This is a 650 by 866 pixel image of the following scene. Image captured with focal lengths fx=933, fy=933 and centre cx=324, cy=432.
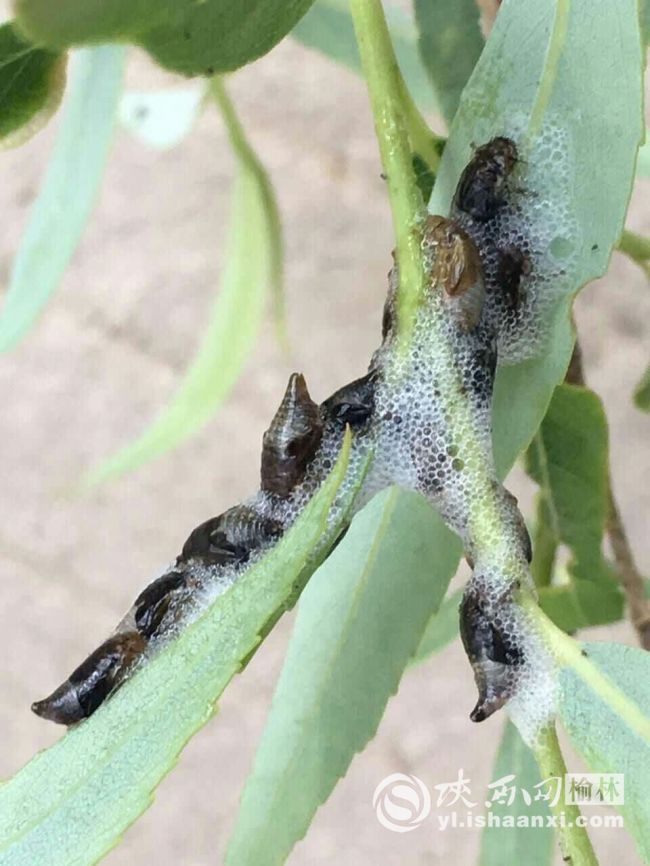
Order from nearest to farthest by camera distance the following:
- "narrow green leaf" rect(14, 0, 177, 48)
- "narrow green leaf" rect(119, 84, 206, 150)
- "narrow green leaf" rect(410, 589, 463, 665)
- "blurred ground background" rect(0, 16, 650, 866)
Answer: "narrow green leaf" rect(14, 0, 177, 48), "narrow green leaf" rect(410, 589, 463, 665), "narrow green leaf" rect(119, 84, 206, 150), "blurred ground background" rect(0, 16, 650, 866)

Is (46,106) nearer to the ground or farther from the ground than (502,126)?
farther from the ground

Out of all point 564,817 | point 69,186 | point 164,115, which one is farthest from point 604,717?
point 164,115

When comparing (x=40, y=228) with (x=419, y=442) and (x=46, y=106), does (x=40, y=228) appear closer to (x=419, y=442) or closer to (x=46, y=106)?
(x=46, y=106)

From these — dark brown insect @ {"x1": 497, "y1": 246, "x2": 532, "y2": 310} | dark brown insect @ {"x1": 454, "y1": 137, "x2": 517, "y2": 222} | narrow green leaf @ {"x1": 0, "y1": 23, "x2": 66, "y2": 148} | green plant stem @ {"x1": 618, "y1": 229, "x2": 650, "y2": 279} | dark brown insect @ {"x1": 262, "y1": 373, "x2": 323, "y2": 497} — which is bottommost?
dark brown insect @ {"x1": 262, "y1": 373, "x2": 323, "y2": 497}

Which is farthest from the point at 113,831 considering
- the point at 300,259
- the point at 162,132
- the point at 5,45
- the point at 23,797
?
the point at 300,259

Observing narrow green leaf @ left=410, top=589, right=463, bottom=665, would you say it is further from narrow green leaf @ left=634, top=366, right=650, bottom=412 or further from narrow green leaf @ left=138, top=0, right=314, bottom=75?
narrow green leaf @ left=138, top=0, right=314, bottom=75

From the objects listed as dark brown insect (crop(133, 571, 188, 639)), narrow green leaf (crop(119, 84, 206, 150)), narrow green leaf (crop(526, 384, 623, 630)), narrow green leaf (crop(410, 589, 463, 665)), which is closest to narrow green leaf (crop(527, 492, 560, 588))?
narrow green leaf (crop(526, 384, 623, 630))
